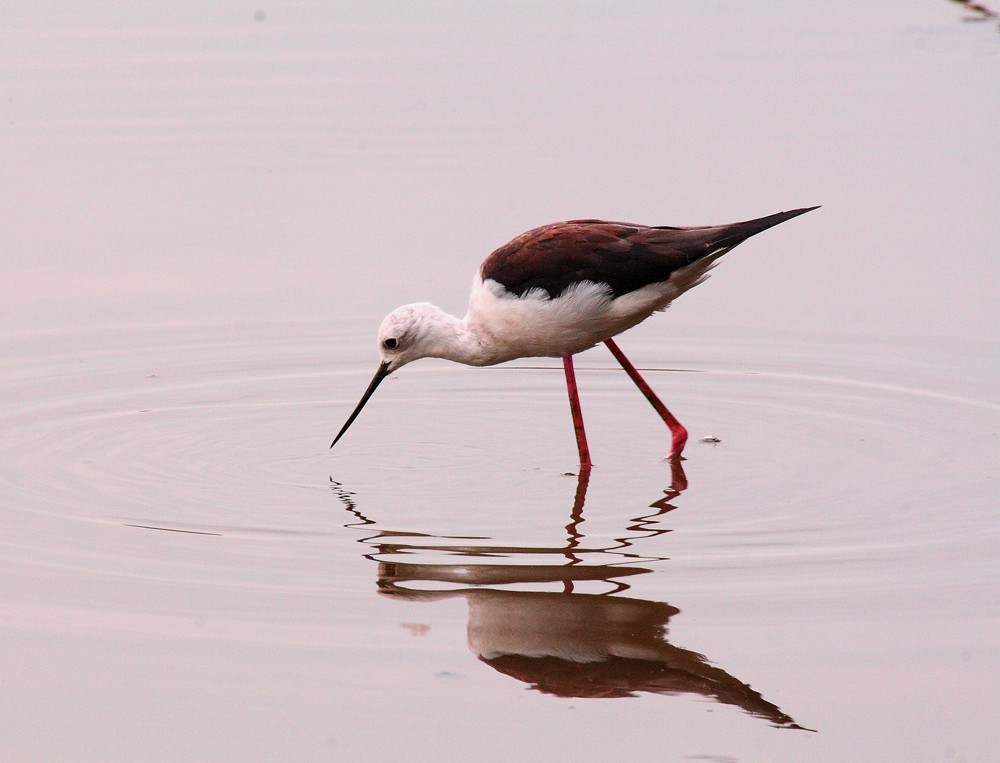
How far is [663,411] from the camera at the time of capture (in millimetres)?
7984

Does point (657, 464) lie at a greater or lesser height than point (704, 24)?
lesser

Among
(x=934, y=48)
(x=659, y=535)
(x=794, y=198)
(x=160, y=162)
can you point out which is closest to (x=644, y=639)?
Result: (x=659, y=535)

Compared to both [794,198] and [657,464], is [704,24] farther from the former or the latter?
[657,464]

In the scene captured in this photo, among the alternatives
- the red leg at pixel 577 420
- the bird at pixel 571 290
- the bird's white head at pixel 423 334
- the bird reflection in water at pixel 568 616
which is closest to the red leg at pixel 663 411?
the bird at pixel 571 290

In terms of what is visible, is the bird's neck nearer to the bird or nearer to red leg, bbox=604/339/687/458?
the bird

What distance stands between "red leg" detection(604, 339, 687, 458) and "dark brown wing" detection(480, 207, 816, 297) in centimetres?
67

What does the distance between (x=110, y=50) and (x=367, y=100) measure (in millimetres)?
2880

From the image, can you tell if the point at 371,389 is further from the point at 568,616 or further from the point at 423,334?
the point at 568,616

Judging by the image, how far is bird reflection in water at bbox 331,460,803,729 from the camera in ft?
16.4

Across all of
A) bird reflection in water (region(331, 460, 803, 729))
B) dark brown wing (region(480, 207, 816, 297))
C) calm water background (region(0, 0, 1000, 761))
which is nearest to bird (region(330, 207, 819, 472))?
dark brown wing (region(480, 207, 816, 297))

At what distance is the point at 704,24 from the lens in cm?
1551

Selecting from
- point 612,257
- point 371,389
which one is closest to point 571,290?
point 612,257

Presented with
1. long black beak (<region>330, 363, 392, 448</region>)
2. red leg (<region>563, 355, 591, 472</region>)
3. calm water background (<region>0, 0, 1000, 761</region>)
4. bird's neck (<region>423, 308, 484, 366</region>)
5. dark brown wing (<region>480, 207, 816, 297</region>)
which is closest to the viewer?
calm water background (<region>0, 0, 1000, 761</region>)

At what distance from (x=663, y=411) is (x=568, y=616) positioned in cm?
255
